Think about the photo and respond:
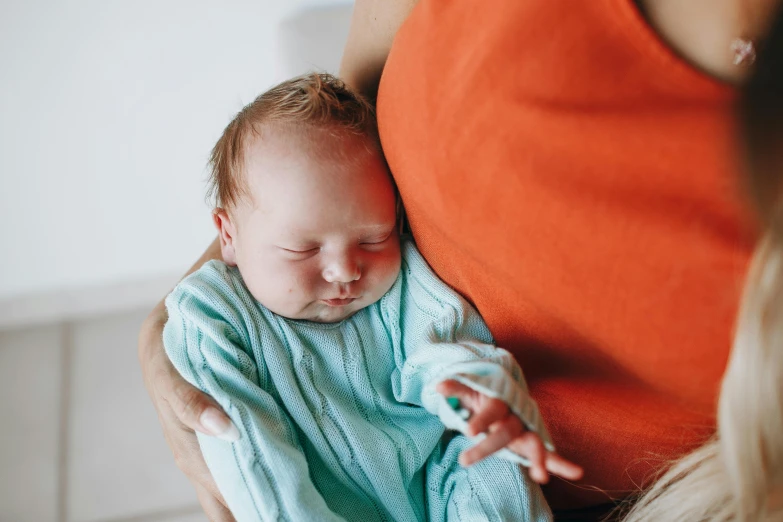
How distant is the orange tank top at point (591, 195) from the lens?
0.52 meters

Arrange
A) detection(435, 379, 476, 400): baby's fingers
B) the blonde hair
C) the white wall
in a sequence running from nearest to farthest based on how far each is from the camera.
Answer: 1. the blonde hair
2. detection(435, 379, 476, 400): baby's fingers
3. the white wall

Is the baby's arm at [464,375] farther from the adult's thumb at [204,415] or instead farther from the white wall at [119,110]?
the white wall at [119,110]

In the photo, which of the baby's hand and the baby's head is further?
the baby's head

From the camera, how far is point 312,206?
74 centimetres

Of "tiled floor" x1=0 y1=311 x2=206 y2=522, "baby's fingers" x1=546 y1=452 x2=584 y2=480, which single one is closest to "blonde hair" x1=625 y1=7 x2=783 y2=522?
"baby's fingers" x1=546 y1=452 x2=584 y2=480

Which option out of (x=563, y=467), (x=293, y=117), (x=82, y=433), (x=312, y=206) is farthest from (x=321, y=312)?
(x=82, y=433)

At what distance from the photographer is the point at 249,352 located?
0.76m

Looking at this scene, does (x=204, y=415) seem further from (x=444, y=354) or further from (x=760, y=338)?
(x=760, y=338)

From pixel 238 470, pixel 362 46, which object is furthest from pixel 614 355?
pixel 362 46

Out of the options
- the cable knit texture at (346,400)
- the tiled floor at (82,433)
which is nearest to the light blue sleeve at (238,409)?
the cable knit texture at (346,400)

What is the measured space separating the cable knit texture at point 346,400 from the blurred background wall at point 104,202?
0.51 metres

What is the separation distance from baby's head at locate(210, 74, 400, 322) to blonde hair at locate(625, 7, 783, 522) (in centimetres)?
40

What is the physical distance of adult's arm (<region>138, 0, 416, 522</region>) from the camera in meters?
0.70

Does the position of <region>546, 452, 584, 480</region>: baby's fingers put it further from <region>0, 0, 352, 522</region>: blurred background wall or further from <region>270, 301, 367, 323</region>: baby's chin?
<region>0, 0, 352, 522</region>: blurred background wall
